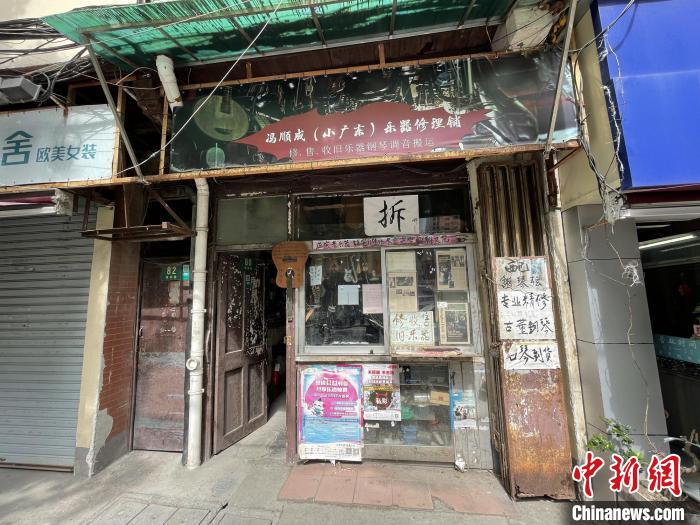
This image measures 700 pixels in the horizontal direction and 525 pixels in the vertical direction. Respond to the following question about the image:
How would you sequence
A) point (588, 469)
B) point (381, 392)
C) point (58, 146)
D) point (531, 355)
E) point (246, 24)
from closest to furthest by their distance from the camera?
point (588, 469) < point (246, 24) < point (531, 355) < point (58, 146) < point (381, 392)

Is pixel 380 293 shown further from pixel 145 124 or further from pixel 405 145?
pixel 145 124

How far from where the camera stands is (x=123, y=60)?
3625 millimetres

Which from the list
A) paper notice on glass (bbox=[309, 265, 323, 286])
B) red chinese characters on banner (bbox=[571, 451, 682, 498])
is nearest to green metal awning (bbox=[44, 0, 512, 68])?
paper notice on glass (bbox=[309, 265, 323, 286])

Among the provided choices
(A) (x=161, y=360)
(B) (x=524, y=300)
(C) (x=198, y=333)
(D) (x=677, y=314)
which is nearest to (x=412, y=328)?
(B) (x=524, y=300)

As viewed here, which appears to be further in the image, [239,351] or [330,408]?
[239,351]

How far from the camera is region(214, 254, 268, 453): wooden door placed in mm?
4383

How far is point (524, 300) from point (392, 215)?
1867 millimetres

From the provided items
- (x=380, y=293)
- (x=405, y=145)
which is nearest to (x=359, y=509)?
(x=380, y=293)

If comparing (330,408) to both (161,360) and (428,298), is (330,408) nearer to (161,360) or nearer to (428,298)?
(428,298)

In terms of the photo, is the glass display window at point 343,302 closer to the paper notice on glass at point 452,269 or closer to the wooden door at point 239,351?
the paper notice on glass at point 452,269

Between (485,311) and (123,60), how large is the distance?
523cm

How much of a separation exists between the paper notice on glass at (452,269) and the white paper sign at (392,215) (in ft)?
1.61

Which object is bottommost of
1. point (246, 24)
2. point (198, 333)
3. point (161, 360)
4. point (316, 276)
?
point (161, 360)

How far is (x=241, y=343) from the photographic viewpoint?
4.82 m
